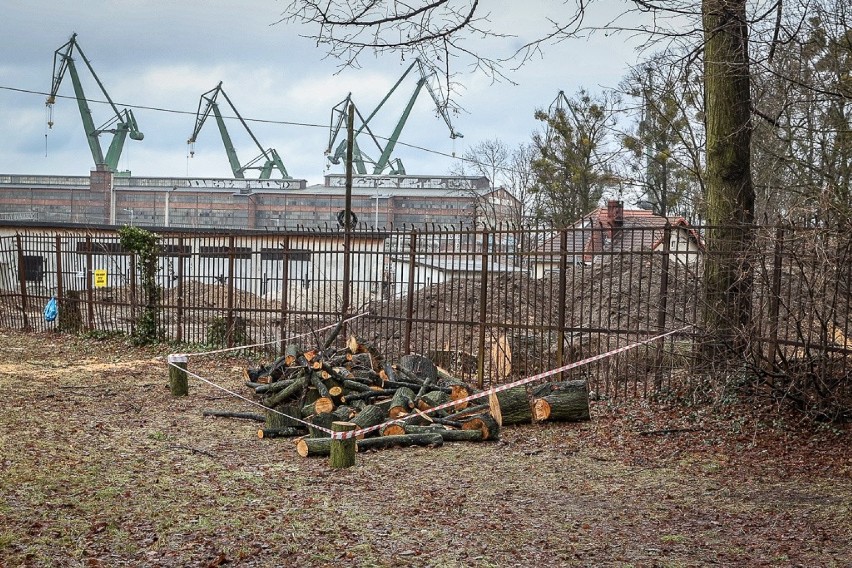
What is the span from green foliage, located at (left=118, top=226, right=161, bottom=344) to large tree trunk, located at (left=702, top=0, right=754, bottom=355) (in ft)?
37.1

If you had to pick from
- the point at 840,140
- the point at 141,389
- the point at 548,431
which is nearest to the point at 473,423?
the point at 548,431

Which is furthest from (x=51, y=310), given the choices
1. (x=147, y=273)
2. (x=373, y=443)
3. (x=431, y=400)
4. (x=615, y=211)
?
(x=615, y=211)

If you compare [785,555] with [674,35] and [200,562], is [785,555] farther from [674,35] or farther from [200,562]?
[674,35]

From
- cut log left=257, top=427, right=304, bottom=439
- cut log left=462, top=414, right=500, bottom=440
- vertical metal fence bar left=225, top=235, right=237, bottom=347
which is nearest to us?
cut log left=462, top=414, right=500, bottom=440

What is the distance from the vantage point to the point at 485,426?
9.38m

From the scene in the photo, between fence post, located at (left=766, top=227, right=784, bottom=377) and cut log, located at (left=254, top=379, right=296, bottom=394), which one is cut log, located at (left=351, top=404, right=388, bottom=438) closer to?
cut log, located at (left=254, top=379, right=296, bottom=394)

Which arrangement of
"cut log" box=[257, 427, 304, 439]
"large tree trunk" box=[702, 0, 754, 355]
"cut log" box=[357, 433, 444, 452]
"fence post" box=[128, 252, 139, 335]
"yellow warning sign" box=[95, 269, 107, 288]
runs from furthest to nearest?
"yellow warning sign" box=[95, 269, 107, 288] < "fence post" box=[128, 252, 139, 335] < "large tree trunk" box=[702, 0, 754, 355] < "cut log" box=[257, 427, 304, 439] < "cut log" box=[357, 433, 444, 452]

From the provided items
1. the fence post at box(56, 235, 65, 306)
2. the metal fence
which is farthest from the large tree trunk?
the fence post at box(56, 235, 65, 306)

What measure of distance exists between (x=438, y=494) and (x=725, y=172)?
18.7 feet

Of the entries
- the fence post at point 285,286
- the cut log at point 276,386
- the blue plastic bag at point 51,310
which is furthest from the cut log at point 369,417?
the blue plastic bag at point 51,310

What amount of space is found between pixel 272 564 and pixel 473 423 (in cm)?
440

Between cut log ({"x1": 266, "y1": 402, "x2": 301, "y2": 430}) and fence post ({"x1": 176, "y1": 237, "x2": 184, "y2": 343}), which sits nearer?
cut log ({"x1": 266, "y1": 402, "x2": 301, "y2": 430})

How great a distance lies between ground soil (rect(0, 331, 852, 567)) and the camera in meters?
5.58

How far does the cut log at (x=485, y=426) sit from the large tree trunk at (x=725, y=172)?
102 inches
